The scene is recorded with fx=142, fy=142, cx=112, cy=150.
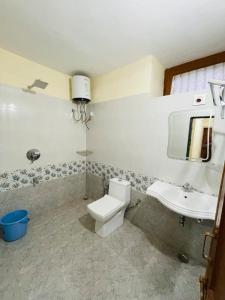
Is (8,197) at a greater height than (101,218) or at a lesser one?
greater

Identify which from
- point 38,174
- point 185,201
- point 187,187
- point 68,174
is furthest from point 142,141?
point 38,174

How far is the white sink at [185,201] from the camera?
115 cm

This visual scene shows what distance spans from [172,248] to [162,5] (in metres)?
2.38

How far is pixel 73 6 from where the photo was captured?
1.13 metres

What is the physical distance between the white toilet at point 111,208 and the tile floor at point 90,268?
0.12 metres

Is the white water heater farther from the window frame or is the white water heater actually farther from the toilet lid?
the toilet lid

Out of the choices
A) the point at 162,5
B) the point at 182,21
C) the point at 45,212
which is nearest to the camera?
the point at 162,5

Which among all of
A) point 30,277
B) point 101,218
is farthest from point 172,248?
point 30,277

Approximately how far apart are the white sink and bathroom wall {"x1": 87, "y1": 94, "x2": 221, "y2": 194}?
102mm

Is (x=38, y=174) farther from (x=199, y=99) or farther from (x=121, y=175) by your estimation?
(x=199, y=99)

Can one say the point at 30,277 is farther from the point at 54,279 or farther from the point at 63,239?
the point at 63,239

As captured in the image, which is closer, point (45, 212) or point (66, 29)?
point (66, 29)

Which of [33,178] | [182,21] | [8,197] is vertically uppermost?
[182,21]

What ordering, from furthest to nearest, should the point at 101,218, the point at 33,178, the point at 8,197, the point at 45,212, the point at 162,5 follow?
1. the point at 45,212
2. the point at 33,178
3. the point at 8,197
4. the point at 101,218
5. the point at 162,5
